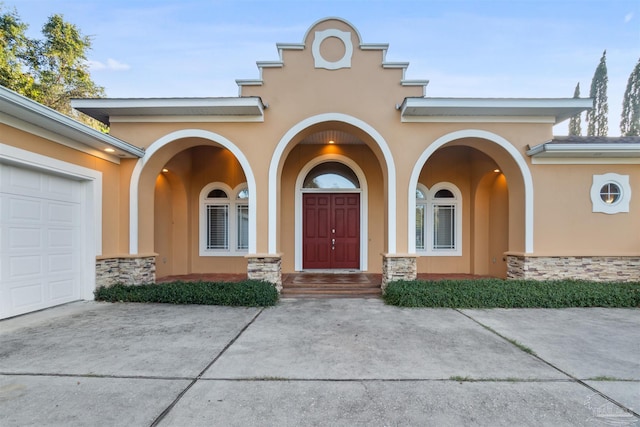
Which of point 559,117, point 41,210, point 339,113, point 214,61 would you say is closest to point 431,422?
point 339,113

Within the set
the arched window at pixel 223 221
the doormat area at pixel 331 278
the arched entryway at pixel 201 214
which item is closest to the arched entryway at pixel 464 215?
the doormat area at pixel 331 278

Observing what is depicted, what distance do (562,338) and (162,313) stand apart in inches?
263

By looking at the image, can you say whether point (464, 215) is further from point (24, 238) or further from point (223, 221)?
point (24, 238)

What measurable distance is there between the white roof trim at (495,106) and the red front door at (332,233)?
3314mm

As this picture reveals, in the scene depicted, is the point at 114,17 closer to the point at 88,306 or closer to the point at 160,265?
the point at 160,265

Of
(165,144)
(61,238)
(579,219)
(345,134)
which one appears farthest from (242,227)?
(579,219)

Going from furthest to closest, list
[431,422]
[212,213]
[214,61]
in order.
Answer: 1. [214,61]
2. [212,213]
3. [431,422]

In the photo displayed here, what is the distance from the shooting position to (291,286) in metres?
7.33

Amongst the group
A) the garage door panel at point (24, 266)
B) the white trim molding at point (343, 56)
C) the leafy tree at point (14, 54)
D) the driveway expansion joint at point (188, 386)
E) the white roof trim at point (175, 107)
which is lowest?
the driveway expansion joint at point (188, 386)

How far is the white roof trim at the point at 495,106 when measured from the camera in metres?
6.70

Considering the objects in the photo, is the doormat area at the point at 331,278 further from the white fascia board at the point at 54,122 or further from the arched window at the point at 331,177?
the white fascia board at the point at 54,122

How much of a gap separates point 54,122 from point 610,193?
1159 centimetres

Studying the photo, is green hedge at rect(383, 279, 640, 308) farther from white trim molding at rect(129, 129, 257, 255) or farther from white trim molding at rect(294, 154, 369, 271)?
white trim molding at rect(129, 129, 257, 255)

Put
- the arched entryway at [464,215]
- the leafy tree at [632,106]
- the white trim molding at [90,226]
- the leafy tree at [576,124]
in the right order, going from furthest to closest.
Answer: the leafy tree at [576,124] < the leafy tree at [632,106] < the arched entryway at [464,215] < the white trim molding at [90,226]
